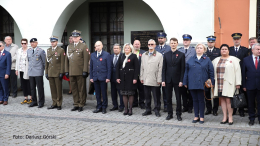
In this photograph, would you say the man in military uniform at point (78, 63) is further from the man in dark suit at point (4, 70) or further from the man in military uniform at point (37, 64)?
the man in dark suit at point (4, 70)

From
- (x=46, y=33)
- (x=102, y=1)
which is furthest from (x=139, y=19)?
(x=46, y=33)

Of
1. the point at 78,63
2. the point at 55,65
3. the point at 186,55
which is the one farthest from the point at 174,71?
the point at 55,65

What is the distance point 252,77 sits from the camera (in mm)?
6945

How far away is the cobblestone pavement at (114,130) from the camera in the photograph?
5.95 meters

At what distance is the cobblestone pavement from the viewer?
234 inches

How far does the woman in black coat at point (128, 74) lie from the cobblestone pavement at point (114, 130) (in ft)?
1.77

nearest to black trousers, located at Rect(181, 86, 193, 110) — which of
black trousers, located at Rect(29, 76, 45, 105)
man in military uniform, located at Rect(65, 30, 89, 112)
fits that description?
man in military uniform, located at Rect(65, 30, 89, 112)

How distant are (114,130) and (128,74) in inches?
71.4

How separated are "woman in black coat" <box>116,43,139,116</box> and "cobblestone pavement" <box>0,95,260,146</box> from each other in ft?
1.77

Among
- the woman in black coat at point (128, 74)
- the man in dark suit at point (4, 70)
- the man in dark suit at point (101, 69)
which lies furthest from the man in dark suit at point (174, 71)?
the man in dark suit at point (4, 70)

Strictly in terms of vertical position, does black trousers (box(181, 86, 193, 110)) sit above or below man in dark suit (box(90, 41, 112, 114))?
below

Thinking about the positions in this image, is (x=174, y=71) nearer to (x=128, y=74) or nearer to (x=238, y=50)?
(x=128, y=74)

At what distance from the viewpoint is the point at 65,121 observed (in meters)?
7.71

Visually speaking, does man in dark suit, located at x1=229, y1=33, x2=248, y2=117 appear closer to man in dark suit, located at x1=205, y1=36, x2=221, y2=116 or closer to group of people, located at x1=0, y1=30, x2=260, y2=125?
group of people, located at x1=0, y1=30, x2=260, y2=125
